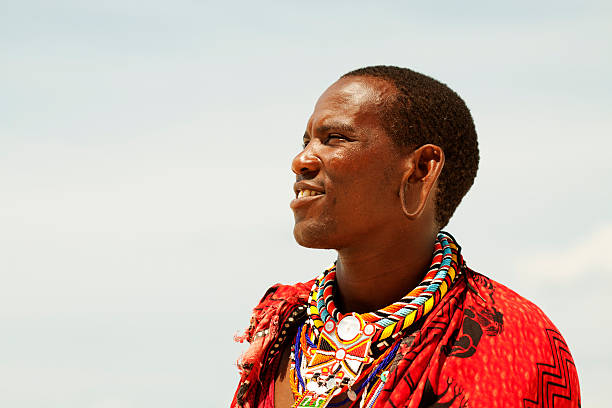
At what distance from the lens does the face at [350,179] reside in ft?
13.4

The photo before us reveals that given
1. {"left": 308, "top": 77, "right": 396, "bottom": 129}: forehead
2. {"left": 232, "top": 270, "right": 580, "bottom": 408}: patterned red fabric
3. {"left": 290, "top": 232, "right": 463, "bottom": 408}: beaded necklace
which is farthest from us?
{"left": 308, "top": 77, "right": 396, "bottom": 129}: forehead

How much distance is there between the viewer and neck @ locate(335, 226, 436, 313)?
4199 mm

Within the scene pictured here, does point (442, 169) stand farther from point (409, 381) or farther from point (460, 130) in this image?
point (409, 381)

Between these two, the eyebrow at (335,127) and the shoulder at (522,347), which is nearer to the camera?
the shoulder at (522,347)

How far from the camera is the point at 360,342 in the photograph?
4090 millimetres

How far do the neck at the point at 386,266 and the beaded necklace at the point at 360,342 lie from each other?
8cm

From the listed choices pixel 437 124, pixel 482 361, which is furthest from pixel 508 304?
pixel 437 124

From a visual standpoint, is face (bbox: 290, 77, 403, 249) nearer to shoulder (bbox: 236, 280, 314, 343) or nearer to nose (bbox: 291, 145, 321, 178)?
nose (bbox: 291, 145, 321, 178)

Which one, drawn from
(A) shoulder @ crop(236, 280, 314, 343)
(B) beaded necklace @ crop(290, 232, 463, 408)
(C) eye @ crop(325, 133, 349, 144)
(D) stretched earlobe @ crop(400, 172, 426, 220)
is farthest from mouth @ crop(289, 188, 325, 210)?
(A) shoulder @ crop(236, 280, 314, 343)

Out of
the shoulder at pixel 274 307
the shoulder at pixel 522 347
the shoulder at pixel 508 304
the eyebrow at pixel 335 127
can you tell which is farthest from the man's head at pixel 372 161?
the shoulder at pixel 274 307

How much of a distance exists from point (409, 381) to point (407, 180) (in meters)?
0.93

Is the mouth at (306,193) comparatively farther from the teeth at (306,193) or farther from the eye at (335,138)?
the eye at (335,138)

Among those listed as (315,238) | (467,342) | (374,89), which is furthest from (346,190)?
(467,342)

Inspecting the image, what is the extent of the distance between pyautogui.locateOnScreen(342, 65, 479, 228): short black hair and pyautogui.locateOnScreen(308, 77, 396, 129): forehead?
45 mm
